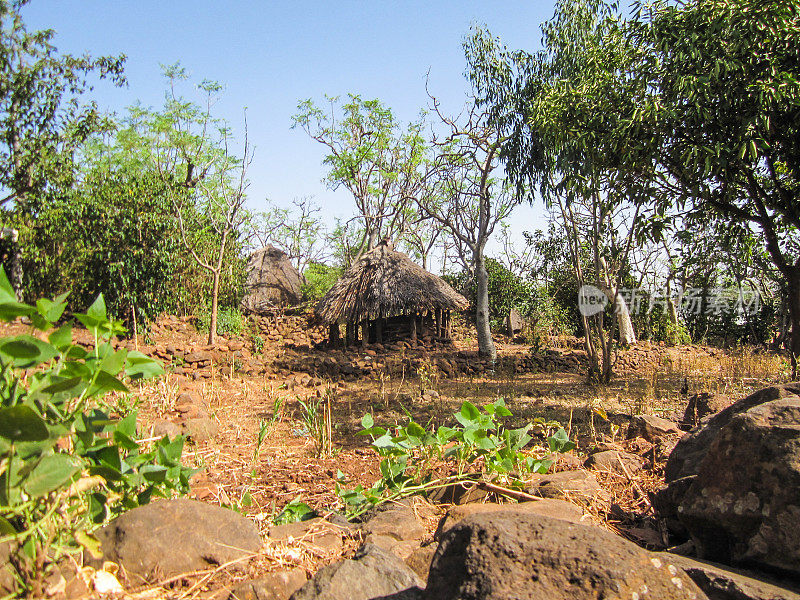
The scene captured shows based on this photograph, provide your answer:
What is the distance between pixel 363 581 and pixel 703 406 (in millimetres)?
3694

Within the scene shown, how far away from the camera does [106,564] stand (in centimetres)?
154

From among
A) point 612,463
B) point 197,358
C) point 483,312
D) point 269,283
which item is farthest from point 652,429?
point 269,283

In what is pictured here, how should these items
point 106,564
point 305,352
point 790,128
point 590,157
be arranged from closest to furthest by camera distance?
point 106,564
point 790,128
point 590,157
point 305,352

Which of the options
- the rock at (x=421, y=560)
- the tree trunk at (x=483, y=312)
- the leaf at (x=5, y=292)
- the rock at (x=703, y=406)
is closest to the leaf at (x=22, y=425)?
the leaf at (x=5, y=292)

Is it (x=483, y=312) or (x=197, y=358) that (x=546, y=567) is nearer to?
(x=197, y=358)

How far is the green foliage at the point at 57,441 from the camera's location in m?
1.23

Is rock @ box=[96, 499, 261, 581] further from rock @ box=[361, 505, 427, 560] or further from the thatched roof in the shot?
the thatched roof

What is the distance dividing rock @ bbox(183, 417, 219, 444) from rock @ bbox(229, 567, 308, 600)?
367 cm

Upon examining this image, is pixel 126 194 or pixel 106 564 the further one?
pixel 126 194

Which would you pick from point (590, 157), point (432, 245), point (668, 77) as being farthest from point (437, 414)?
point (432, 245)

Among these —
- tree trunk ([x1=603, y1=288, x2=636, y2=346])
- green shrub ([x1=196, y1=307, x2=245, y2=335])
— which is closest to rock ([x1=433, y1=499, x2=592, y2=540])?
green shrub ([x1=196, y1=307, x2=245, y2=335])

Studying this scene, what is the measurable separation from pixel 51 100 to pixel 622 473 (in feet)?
41.8

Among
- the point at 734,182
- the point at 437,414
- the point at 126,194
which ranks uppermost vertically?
the point at 126,194

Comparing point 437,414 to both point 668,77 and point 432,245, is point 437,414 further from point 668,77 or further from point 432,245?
point 432,245
